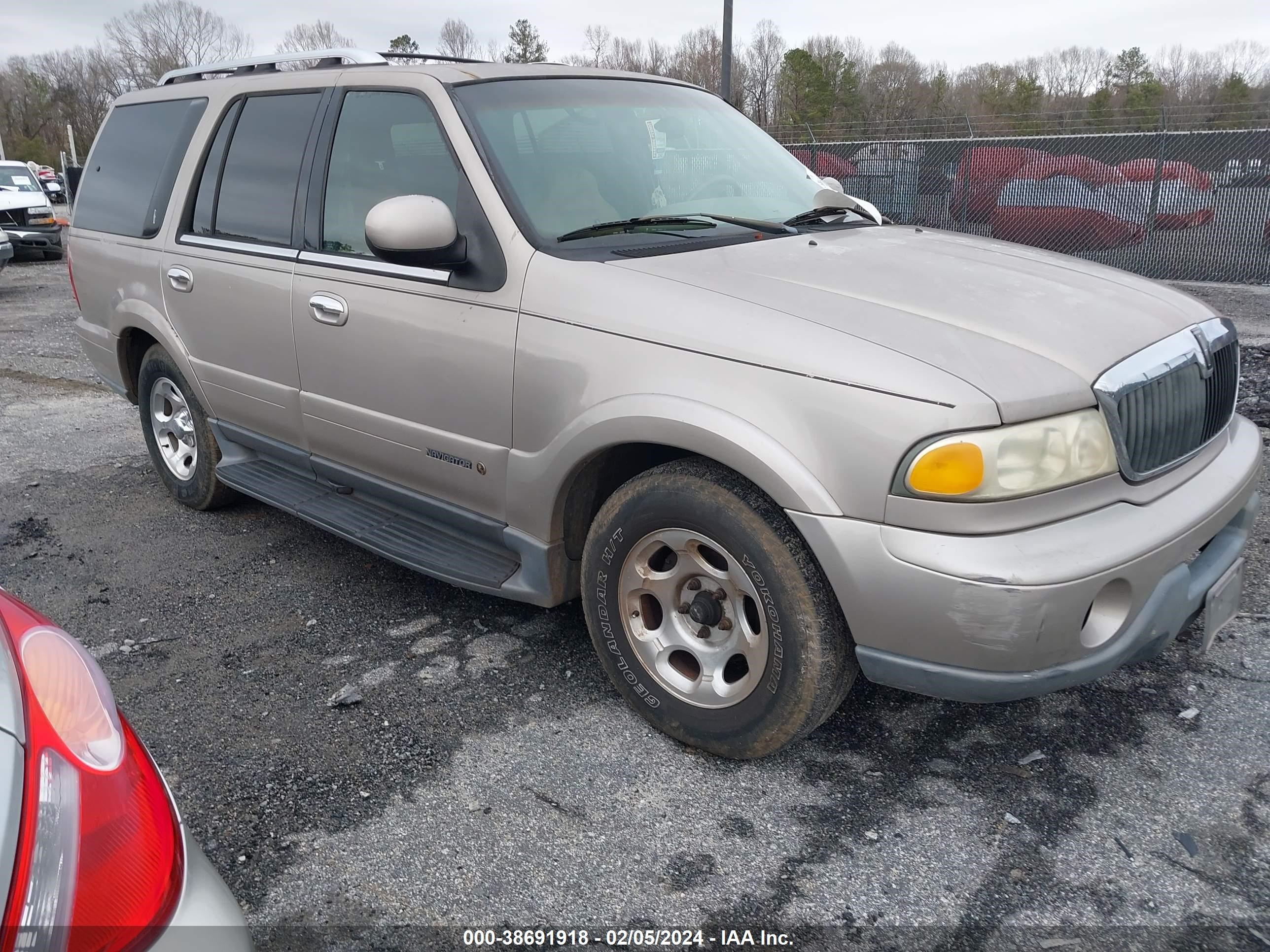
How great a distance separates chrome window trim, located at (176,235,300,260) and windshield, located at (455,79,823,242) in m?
0.97

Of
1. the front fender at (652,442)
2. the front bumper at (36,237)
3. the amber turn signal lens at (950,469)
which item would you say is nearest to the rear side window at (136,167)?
the front fender at (652,442)

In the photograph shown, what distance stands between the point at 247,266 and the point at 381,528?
1.24 meters

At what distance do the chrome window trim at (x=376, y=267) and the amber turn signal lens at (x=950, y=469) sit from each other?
166 centimetres

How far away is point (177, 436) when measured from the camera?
4996 millimetres

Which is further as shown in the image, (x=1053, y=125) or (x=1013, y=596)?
(x=1053, y=125)

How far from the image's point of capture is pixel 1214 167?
11906 millimetres

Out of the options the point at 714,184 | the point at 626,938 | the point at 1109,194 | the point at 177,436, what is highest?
the point at 1109,194

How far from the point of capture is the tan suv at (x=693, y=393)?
2.31m

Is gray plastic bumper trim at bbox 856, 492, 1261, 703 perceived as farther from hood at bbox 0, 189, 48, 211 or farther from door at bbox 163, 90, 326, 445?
hood at bbox 0, 189, 48, 211

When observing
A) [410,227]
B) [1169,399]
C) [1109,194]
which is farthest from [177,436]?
[1109,194]

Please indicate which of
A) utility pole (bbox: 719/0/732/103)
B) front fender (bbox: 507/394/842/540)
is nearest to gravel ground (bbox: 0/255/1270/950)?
front fender (bbox: 507/394/842/540)

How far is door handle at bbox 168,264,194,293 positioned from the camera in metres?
4.31

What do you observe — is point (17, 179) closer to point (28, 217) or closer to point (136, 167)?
point (28, 217)

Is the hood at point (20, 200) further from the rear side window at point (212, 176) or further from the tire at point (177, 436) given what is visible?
the rear side window at point (212, 176)
